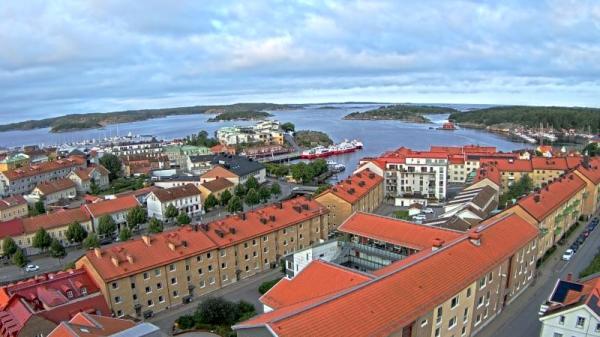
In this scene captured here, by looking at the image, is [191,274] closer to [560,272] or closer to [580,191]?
[560,272]

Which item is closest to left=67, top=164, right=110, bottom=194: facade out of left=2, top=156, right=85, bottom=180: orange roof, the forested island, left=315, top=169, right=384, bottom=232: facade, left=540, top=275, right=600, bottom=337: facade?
left=2, top=156, right=85, bottom=180: orange roof

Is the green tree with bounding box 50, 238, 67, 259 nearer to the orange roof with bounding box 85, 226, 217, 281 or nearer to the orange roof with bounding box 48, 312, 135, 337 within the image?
the orange roof with bounding box 85, 226, 217, 281

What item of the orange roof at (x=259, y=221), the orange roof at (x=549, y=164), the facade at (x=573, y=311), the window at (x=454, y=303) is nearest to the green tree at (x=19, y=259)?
the orange roof at (x=259, y=221)

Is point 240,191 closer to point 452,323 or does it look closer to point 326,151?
point 452,323

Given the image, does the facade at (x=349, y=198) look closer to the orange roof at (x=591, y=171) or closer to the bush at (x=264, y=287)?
the bush at (x=264, y=287)

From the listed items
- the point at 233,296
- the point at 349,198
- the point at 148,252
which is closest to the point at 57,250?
the point at 148,252

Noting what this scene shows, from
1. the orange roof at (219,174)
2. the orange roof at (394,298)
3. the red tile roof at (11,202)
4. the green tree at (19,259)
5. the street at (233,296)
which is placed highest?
the orange roof at (394,298)
